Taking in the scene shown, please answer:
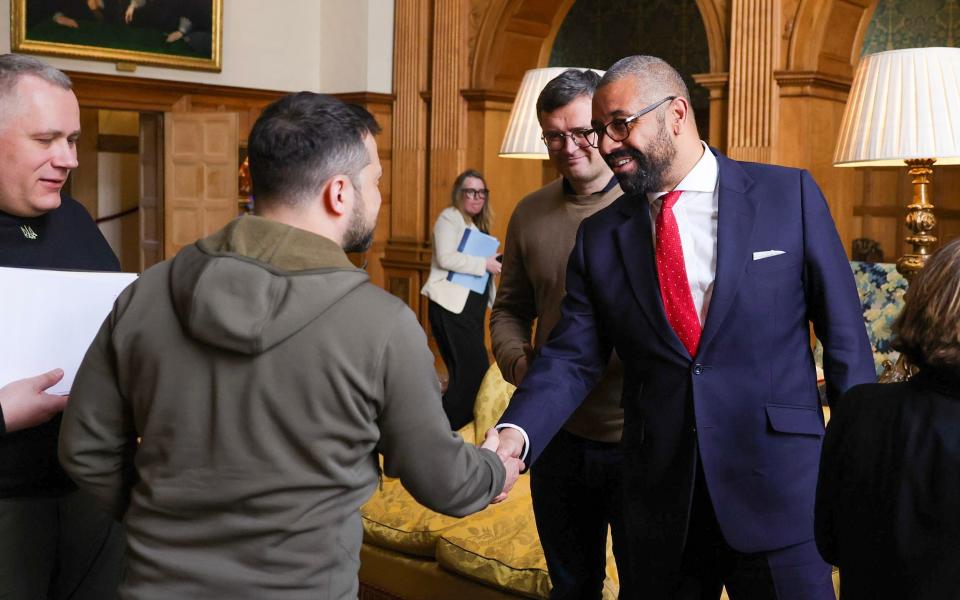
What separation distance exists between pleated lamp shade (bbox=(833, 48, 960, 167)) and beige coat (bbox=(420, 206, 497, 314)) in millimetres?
4345

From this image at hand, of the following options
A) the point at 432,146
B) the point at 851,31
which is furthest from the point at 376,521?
the point at 432,146

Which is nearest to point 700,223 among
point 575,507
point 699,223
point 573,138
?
point 699,223

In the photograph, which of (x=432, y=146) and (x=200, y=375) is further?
(x=432, y=146)

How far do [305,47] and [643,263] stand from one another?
10618mm

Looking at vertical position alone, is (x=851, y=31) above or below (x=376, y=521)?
above

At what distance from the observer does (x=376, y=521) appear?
14.4 feet

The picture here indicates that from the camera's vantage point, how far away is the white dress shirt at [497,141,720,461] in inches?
97.4

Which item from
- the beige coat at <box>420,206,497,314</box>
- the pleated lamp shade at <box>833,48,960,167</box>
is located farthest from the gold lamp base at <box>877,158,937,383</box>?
the beige coat at <box>420,206,497,314</box>

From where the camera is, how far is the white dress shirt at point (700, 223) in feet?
8.12

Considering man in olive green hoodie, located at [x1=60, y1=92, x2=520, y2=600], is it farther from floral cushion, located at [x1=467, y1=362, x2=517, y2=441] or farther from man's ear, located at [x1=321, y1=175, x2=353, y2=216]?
floral cushion, located at [x1=467, y1=362, x2=517, y2=441]

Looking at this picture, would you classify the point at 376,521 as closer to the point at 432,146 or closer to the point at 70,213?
the point at 70,213

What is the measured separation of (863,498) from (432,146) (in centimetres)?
991

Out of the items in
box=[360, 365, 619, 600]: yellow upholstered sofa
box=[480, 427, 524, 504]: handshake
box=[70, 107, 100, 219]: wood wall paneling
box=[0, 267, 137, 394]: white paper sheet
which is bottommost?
box=[360, 365, 619, 600]: yellow upholstered sofa

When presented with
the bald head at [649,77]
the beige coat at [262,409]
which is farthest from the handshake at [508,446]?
the bald head at [649,77]
